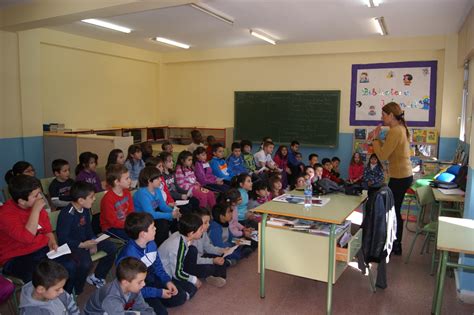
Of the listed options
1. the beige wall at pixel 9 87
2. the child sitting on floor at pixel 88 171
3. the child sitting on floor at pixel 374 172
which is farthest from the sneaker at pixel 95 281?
the child sitting on floor at pixel 374 172

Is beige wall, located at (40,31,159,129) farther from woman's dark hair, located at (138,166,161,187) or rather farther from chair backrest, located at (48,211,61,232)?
chair backrest, located at (48,211,61,232)

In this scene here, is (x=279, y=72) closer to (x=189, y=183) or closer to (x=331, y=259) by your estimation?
(x=189, y=183)

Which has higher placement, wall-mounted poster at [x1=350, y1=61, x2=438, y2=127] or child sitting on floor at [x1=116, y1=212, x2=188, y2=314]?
wall-mounted poster at [x1=350, y1=61, x2=438, y2=127]

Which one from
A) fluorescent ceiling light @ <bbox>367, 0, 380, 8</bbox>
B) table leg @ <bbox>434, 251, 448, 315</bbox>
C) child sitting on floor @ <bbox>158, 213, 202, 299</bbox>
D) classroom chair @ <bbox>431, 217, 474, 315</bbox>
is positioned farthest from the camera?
fluorescent ceiling light @ <bbox>367, 0, 380, 8</bbox>

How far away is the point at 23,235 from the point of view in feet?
8.69

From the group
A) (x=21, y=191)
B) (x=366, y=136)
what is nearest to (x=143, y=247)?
(x=21, y=191)

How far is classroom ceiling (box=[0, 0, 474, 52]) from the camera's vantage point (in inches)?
199

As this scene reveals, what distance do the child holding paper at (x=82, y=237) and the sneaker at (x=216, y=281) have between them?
85 centimetres

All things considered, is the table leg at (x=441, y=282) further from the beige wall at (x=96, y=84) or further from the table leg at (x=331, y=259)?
the beige wall at (x=96, y=84)

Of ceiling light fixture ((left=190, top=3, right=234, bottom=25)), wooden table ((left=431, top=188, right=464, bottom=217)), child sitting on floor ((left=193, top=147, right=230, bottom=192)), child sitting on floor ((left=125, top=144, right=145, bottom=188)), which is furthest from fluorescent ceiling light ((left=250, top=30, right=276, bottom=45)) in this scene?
wooden table ((left=431, top=188, right=464, bottom=217))

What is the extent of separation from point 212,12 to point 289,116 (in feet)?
11.1

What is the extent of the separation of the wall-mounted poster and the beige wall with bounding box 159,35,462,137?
114mm

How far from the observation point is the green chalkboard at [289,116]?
7.85 m

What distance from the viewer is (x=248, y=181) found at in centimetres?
Answer: 448
